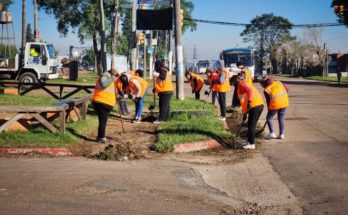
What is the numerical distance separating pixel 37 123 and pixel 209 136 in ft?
12.6

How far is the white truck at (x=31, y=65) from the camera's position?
1003 inches

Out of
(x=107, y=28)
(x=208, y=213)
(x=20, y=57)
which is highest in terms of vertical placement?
(x=107, y=28)

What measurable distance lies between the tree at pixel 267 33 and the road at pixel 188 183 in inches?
3523

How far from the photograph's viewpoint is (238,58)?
38625 millimetres

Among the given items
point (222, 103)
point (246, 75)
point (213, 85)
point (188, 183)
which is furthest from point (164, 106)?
point (188, 183)

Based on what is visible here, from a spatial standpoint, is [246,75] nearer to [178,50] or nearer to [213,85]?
[213,85]

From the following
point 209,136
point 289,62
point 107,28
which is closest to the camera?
point 209,136

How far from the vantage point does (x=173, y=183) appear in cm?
644

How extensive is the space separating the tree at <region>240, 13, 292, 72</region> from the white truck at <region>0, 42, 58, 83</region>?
244ft

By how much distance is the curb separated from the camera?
29.1 ft

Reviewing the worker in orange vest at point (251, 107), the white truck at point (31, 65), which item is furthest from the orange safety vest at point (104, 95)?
the white truck at point (31, 65)

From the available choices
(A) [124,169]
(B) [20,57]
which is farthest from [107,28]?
(A) [124,169]

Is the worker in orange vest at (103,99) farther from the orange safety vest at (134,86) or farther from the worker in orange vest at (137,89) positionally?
the orange safety vest at (134,86)

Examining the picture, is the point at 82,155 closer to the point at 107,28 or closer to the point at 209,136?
the point at 209,136
